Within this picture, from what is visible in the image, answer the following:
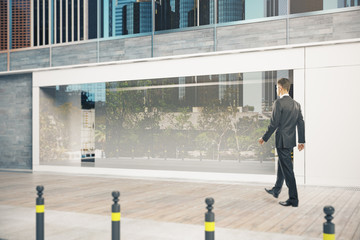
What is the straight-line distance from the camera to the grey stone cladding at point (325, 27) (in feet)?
36.9

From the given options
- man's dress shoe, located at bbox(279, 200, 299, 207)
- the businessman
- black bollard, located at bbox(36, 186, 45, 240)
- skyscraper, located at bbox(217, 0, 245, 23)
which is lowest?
man's dress shoe, located at bbox(279, 200, 299, 207)

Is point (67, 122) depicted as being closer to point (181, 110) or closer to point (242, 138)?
point (181, 110)

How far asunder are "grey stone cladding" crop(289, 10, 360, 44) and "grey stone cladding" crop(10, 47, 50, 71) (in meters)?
8.87

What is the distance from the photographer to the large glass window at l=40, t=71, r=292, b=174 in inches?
514

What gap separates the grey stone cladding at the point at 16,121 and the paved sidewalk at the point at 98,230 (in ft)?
30.1

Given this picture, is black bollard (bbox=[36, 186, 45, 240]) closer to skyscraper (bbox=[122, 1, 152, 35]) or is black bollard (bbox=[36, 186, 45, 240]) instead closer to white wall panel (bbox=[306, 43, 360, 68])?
white wall panel (bbox=[306, 43, 360, 68])

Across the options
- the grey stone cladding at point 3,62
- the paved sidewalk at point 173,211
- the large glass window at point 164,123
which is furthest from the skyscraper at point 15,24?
the paved sidewalk at point 173,211

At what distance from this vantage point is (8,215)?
755cm

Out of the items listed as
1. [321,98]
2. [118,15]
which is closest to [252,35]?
[321,98]

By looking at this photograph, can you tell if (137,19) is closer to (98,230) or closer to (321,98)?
(321,98)

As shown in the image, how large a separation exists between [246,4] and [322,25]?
231cm

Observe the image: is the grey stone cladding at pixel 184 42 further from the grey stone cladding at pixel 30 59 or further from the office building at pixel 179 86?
the grey stone cladding at pixel 30 59

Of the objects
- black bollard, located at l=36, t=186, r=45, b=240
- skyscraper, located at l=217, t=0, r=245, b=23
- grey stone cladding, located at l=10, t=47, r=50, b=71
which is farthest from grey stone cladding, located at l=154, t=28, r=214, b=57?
black bollard, located at l=36, t=186, r=45, b=240

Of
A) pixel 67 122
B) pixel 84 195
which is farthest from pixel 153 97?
pixel 84 195
